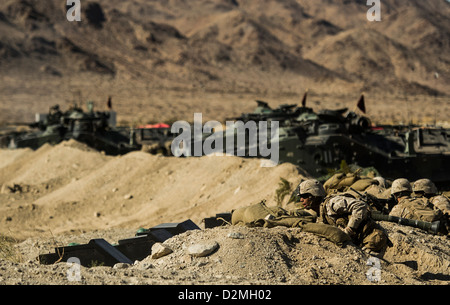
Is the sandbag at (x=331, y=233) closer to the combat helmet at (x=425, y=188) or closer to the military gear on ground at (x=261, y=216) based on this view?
the military gear on ground at (x=261, y=216)

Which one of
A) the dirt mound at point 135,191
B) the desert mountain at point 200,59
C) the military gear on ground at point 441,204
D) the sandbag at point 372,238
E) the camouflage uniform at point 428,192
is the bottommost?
the dirt mound at point 135,191

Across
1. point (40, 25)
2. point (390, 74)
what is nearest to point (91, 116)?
point (40, 25)

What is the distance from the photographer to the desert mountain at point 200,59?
6438cm

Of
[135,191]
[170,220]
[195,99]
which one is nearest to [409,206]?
[170,220]

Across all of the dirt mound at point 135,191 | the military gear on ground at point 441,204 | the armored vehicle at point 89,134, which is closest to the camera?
the military gear on ground at point 441,204

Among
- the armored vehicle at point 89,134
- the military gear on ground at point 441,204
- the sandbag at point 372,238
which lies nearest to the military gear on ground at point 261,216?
the sandbag at point 372,238

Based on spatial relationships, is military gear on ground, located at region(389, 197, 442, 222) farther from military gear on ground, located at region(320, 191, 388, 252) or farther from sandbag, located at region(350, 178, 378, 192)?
sandbag, located at region(350, 178, 378, 192)

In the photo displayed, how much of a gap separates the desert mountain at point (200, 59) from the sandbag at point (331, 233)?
48.3m

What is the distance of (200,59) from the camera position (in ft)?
258

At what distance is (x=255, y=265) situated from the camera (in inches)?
254

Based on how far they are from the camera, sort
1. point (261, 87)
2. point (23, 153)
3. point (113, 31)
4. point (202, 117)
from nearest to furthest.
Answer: point (23, 153) < point (202, 117) < point (261, 87) < point (113, 31)

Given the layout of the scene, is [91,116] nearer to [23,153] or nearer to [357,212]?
[23,153]

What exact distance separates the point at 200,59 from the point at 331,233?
239 ft

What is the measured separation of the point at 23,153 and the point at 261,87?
49073 millimetres
